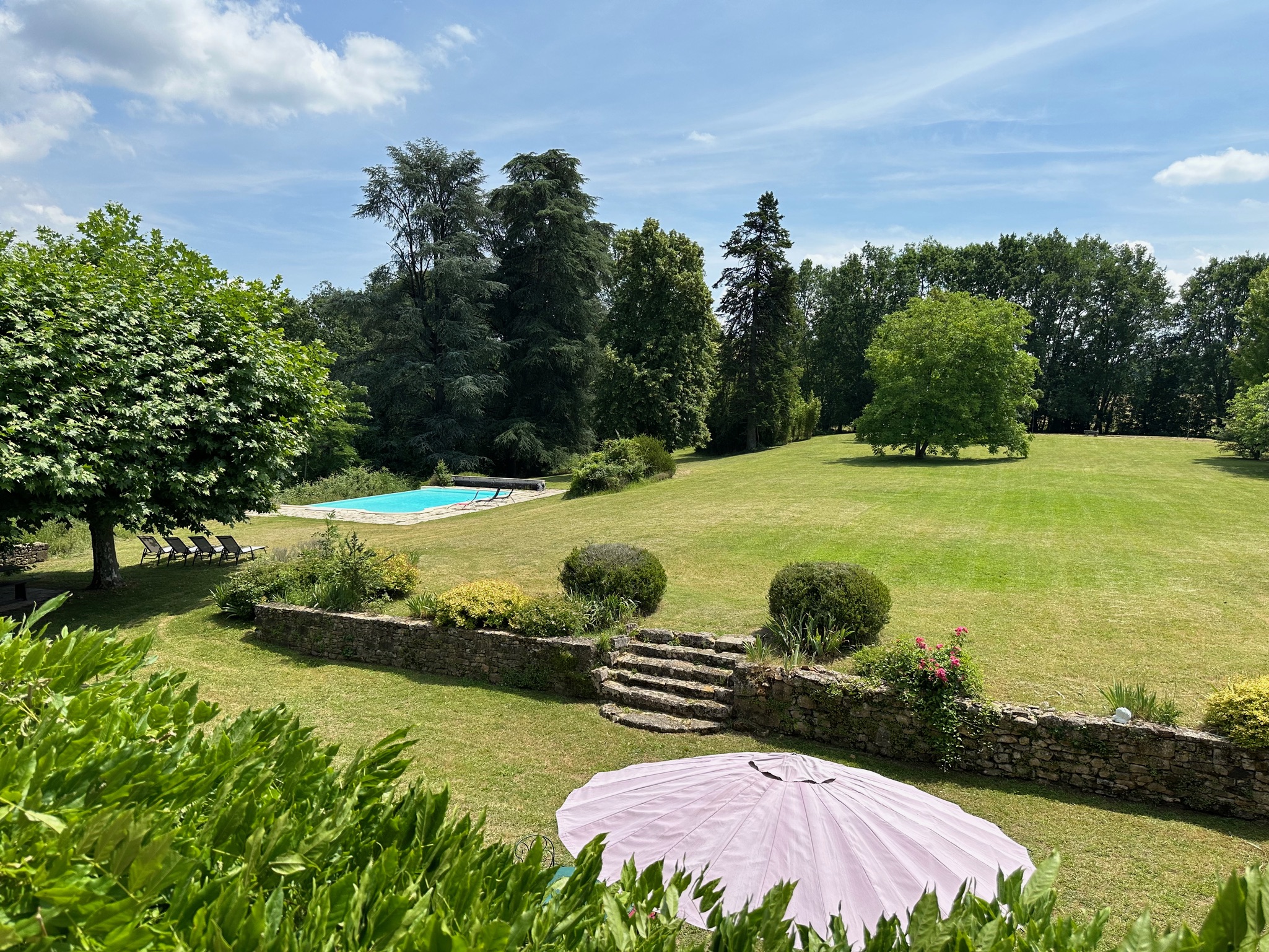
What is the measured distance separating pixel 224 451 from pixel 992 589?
52.6 feet

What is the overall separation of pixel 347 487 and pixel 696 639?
26.4 meters

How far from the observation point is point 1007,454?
1364 inches

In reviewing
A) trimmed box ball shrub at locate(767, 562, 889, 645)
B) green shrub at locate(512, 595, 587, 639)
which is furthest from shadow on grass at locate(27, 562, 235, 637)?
trimmed box ball shrub at locate(767, 562, 889, 645)

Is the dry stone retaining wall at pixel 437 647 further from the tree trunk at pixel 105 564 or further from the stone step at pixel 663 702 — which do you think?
the tree trunk at pixel 105 564

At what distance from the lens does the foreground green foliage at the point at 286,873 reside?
6.14 ft

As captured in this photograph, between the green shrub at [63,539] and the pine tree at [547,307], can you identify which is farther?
the pine tree at [547,307]

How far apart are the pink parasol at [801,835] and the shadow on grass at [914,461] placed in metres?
28.0

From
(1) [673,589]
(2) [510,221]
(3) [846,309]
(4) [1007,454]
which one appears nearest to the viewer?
(1) [673,589]

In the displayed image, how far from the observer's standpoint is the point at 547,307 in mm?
42562

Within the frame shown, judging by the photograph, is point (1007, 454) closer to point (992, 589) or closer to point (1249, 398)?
point (1249, 398)

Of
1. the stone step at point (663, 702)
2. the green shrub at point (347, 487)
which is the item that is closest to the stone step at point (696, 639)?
the stone step at point (663, 702)

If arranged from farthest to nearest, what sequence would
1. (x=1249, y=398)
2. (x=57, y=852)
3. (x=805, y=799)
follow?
(x=1249, y=398) → (x=805, y=799) → (x=57, y=852)

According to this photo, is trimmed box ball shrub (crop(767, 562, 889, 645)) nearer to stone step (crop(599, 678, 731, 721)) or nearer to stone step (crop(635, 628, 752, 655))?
stone step (crop(635, 628, 752, 655))

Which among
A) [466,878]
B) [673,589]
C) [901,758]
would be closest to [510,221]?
[673,589]
